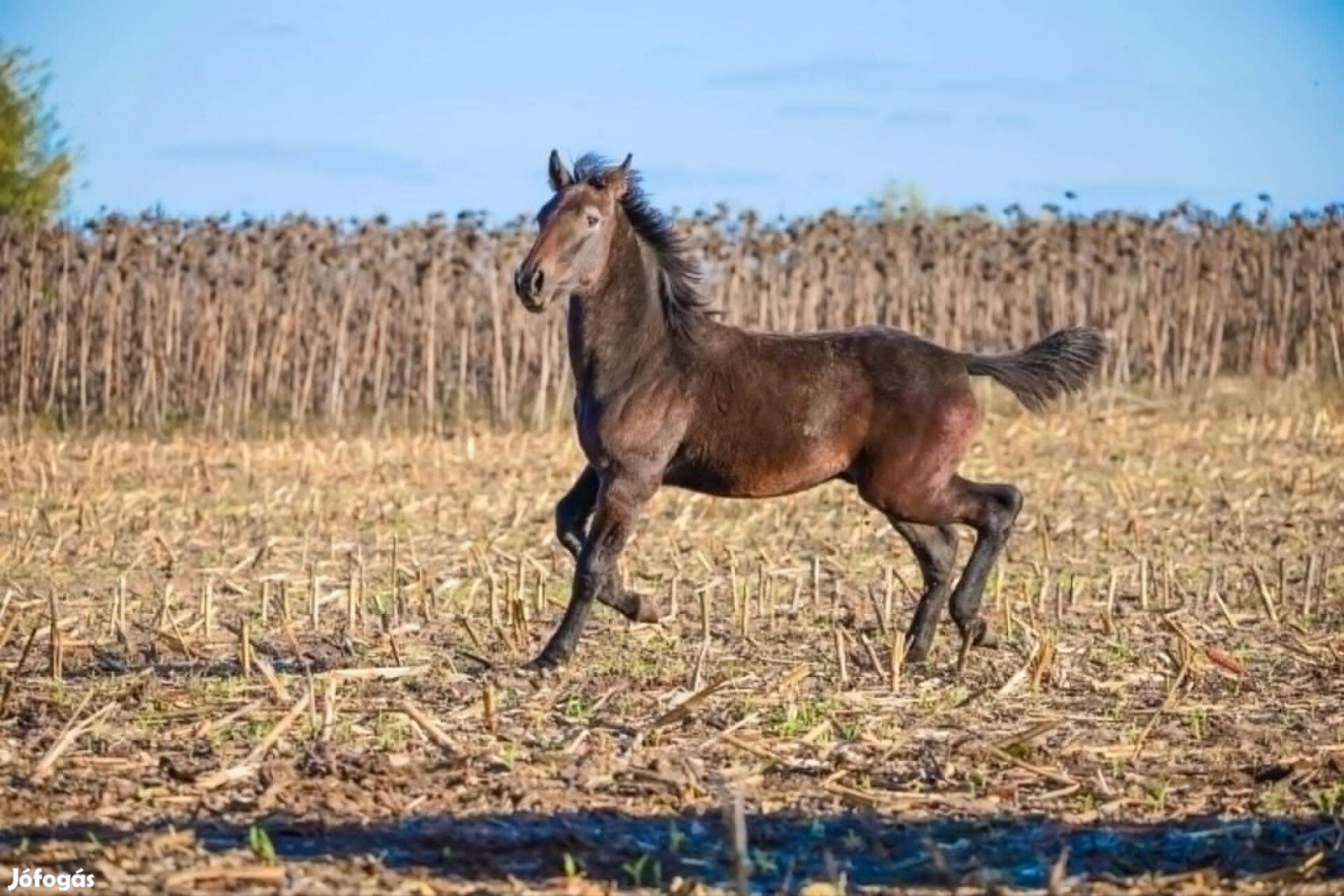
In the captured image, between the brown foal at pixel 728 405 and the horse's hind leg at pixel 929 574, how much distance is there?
11 millimetres

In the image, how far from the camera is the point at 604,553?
34.4 ft

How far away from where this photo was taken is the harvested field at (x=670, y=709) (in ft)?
21.8

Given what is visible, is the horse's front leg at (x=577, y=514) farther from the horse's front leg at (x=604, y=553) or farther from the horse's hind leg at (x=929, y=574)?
the horse's hind leg at (x=929, y=574)

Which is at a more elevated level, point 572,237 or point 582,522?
point 572,237

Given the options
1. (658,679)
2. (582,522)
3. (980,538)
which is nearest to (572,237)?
(582,522)

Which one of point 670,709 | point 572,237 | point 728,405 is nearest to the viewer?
point 670,709

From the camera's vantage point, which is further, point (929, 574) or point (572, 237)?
point (929, 574)

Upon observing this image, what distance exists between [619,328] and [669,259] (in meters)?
0.59

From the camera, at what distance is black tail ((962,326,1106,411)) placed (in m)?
11.8

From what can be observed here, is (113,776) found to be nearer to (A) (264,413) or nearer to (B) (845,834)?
(B) (845,834)

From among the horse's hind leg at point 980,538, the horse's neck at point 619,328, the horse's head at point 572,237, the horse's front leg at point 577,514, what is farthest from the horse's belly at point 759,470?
the horse's head at point 572,237

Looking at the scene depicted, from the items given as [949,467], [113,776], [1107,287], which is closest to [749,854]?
[113,776]

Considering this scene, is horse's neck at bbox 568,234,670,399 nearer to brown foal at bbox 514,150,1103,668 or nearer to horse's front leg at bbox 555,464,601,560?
brown foal at bbox 514,150,1103,668

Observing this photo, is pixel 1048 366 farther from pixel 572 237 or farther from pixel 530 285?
pixel 530 285
